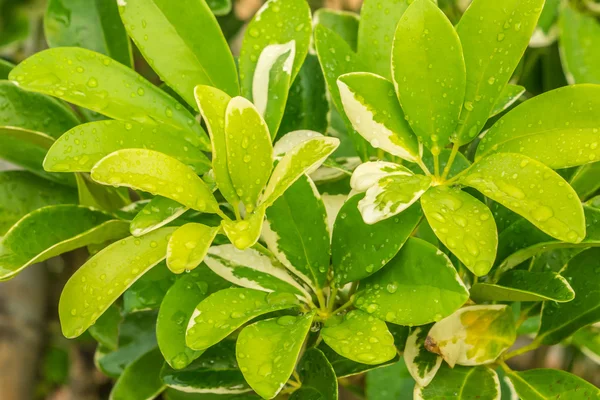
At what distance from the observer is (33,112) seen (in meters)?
0.72

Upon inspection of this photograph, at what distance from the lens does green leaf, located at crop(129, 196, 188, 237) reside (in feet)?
1.71

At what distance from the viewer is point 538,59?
3.55ft

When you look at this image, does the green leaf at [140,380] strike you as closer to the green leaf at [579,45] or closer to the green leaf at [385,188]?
the green leaf at [385,188]

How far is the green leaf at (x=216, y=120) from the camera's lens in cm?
49

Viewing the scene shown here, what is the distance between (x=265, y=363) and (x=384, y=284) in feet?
0.44

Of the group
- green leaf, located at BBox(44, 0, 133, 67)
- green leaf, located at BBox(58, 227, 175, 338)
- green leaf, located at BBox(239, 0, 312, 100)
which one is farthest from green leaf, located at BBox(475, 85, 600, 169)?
green leaf, located at BBox(44, 0, 133, 67)

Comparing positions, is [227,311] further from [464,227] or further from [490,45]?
[490,45]

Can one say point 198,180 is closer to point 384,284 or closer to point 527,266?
point 384,284

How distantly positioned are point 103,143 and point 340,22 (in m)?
0.42

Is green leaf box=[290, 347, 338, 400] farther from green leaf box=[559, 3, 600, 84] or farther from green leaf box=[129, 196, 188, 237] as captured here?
green leaf box=[559, 3, 600, 84]

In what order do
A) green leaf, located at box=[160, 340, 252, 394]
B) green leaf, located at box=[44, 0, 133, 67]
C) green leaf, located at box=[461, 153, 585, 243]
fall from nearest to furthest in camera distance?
green leaf, located at box=[461, 153, 585, 243] < green leaf, located at box=[160, 340, 252, 394] < green leaf, located at box=[44, 0, 133, 67]

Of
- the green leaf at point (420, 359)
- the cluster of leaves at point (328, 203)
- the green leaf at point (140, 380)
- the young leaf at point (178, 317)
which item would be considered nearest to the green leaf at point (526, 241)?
the cluster of leaves at point (328, 203)

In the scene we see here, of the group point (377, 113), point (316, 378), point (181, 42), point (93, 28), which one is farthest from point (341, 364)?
point (93, 28)

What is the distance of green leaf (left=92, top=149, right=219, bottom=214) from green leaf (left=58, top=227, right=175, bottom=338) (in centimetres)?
6
